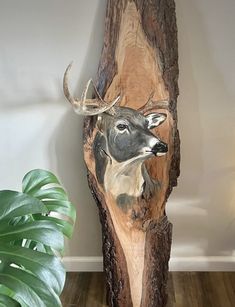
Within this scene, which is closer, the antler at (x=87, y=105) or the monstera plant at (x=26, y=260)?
the monstera plant at (x=26, y=260)

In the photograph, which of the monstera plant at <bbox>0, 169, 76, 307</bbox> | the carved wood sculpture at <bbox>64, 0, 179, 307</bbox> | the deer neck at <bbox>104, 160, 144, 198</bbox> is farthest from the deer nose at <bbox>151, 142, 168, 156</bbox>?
the monstera plant at <bbox>0, 169, 76, 307</bbox>

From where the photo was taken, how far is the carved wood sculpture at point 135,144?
66.9 inches

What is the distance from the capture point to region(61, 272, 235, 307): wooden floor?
6.25 ft

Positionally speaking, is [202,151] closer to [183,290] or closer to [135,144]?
[135,144]

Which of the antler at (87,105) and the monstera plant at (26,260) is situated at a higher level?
the antler at (87,105)

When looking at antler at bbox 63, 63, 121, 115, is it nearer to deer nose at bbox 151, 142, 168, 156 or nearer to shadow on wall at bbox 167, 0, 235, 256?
deer nose at bbox 151, 142, 168, 156

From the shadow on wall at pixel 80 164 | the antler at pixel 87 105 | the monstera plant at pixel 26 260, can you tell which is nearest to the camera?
the monstera plant at pixel 26 260

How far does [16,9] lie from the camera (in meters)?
1.80

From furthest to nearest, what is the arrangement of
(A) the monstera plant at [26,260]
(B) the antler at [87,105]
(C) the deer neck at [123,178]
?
(C) the deer neck at [123,178], (B) the antler at [87,105], (A) the monstera plant at [26,260]

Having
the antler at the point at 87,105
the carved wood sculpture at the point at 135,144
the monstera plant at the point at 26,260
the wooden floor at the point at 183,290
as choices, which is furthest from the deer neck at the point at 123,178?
the monstera plant at the point at 26,260

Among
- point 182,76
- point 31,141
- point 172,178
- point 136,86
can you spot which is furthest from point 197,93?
point 31,141

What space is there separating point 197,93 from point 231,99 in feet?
0.62

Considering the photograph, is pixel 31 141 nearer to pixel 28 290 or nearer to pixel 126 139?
pixel 126 139

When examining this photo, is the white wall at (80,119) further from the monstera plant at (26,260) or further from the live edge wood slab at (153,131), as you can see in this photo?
the monstera plant at (26,260)
